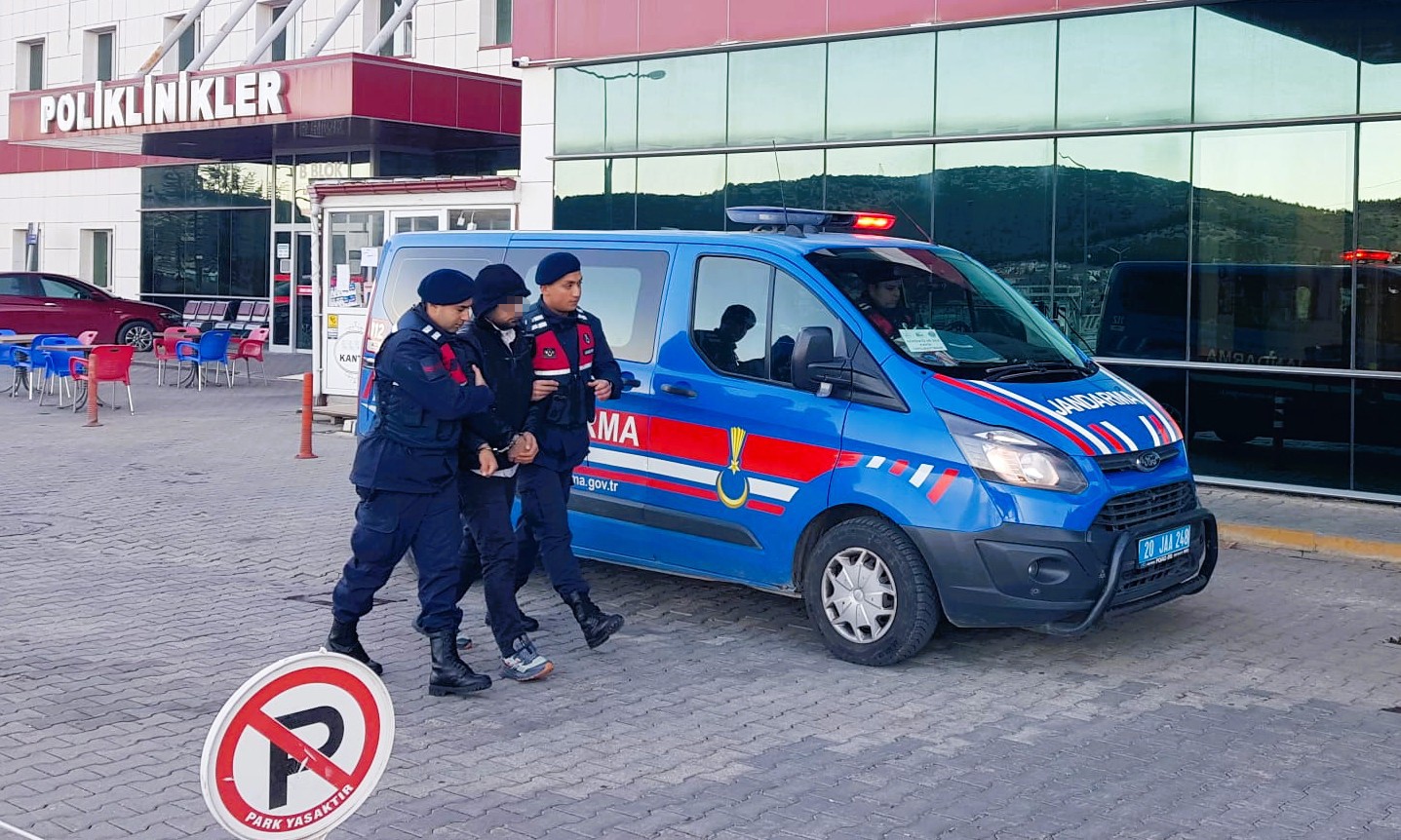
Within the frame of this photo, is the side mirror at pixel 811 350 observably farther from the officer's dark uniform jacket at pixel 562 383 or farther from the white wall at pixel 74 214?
the white wall at pixel 74 214

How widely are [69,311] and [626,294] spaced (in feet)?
66.5

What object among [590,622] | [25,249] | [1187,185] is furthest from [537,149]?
[25,249]

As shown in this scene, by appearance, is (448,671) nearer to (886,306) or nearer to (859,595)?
(859,595)

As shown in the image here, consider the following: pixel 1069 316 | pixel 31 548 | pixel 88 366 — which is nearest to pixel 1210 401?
pixel 1069 316

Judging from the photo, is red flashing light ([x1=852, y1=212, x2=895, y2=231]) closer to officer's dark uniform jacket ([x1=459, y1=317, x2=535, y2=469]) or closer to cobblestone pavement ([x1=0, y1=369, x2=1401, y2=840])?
cobblestone pavement ([x1=0, y1=369, x2=1401, y2=840])

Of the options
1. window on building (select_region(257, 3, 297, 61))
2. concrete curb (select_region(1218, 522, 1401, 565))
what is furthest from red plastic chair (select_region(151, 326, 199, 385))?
concrete curb (select_region(1218, 522, 1401, 565))

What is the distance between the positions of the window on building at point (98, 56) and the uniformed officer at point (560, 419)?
28.2m

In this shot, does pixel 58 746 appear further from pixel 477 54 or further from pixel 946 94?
pixel 477 54

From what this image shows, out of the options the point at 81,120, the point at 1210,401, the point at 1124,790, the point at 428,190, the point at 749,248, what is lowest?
the point at 1124,790

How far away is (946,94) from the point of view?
13883 millimetres

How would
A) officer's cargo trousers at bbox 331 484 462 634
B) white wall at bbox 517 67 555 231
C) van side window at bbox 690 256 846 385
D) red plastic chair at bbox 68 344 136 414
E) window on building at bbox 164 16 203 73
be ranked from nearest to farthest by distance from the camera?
officer's cargo trousers at bbox 331 484 462 634 → van side window at bbox 690 256 846 385 → red plastic chair at bbox 68 344 136 414 → white wall at bbox 517 67 555 231 → window on building at bbox 164 16 203 73

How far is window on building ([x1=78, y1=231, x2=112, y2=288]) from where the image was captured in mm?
32188

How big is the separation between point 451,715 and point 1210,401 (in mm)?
→ 8307

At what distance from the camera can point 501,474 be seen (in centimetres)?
652
